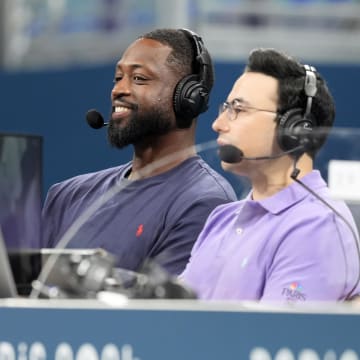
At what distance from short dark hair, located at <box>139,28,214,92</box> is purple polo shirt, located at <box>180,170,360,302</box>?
656 mm

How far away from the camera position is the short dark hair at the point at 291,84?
2.50 m

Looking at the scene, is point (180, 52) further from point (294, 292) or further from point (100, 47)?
point (100, 47)

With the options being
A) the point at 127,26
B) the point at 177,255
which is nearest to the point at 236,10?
the point at 127,26

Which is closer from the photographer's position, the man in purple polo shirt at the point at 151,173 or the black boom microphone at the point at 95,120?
the man in purple polo shirt at the point at 151,173

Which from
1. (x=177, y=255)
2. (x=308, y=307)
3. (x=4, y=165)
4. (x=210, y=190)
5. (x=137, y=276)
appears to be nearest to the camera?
(x=308, y=307)

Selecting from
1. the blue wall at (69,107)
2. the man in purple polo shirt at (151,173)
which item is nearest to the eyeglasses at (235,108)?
the man in purple polo shirt at (151,173)

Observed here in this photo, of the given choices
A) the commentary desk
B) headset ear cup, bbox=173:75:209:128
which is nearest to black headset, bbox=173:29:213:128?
headset ear cup, bbox=173:75:209:128

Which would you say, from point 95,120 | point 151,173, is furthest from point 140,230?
point 95,120

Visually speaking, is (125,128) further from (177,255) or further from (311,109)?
(311,109)

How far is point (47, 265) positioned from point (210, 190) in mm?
742

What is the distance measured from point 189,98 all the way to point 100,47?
2752mm

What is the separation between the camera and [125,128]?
3.12m

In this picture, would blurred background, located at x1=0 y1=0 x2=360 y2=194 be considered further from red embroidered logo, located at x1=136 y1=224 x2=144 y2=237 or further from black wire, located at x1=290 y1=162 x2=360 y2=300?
black wire, located at x1=290 y1=162 x2=360 y2=300

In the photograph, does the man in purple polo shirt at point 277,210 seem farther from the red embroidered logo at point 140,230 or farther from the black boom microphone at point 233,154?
the red embroidered logo at point 140,230
